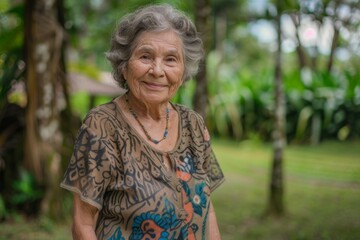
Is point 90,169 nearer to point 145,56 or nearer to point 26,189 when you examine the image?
point 145,56

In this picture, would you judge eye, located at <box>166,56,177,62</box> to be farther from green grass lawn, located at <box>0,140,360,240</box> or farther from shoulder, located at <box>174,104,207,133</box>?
green grass lawn, located at <box>0,140,360,240</box>

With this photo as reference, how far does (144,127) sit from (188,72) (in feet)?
0.99

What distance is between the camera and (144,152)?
1.96m

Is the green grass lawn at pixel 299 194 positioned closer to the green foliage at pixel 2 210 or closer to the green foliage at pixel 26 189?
the green foliage at pixel 26 189

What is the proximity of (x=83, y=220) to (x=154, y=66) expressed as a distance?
59 centimetres

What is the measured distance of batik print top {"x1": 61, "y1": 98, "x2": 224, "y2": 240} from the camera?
1.88m

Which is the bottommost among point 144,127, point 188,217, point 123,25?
point 188,217

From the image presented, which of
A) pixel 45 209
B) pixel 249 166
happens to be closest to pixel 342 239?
pixel 45 209

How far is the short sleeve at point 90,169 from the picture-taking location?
6.13 ft

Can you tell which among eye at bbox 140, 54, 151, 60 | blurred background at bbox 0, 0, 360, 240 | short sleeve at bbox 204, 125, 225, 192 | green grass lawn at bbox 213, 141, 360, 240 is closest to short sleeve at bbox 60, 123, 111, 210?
eye at bbox 140, 54, 151, 60

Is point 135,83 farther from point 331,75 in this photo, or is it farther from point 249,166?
point 331,75

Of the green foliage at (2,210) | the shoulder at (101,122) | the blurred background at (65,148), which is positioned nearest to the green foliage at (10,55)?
the blurred background at (65,148)

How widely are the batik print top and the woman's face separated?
0.39ft

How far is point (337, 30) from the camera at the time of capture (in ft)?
33.1
